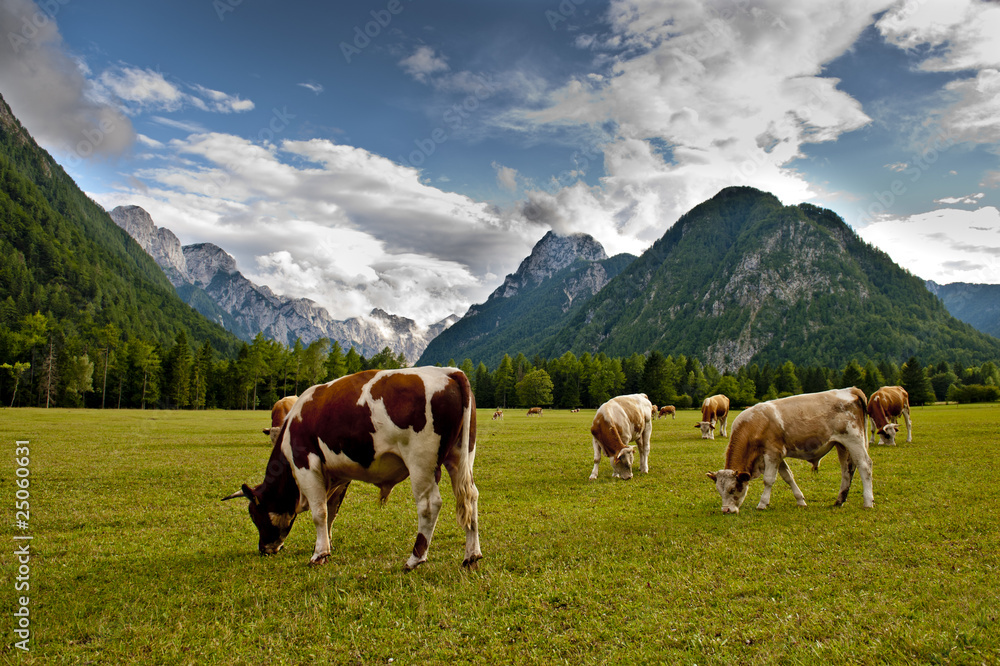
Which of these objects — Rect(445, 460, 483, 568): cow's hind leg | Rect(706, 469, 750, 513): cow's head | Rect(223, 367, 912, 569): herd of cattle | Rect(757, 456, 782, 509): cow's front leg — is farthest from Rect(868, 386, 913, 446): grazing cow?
Rect(223, 367, 912, 569): herd of cattle

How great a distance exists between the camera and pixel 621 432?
57.0 feet

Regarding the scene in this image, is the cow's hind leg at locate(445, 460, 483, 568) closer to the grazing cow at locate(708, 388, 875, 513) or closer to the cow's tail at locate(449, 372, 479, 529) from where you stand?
the cow's tail at locate(449, 372, 479, 529)

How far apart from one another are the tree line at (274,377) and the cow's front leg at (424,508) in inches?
3550

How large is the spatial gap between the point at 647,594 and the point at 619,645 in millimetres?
1513

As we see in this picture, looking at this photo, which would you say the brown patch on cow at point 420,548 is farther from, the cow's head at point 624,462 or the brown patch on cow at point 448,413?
the cow's head at point 624,462

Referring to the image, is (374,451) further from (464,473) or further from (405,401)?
(464,473)

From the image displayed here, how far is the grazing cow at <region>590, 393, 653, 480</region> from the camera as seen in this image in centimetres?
1661

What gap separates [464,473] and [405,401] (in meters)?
1.67

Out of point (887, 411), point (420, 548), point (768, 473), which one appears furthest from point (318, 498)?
point (887, 411)

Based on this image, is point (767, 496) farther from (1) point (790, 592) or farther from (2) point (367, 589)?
(2) point (367, 589)

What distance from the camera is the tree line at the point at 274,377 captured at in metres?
78.9

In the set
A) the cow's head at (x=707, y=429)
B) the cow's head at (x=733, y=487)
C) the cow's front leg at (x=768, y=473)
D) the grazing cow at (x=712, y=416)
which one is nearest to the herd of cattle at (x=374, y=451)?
the cow's head at (x=733, y=487)

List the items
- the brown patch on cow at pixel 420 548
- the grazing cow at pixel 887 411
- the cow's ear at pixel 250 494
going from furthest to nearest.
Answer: the grazing cow at pixel 887 411 < the cow's ear at pixel 250 494 < the brown patch on cow at pixel 420 548

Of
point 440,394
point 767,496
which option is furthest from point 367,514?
point 767,496
